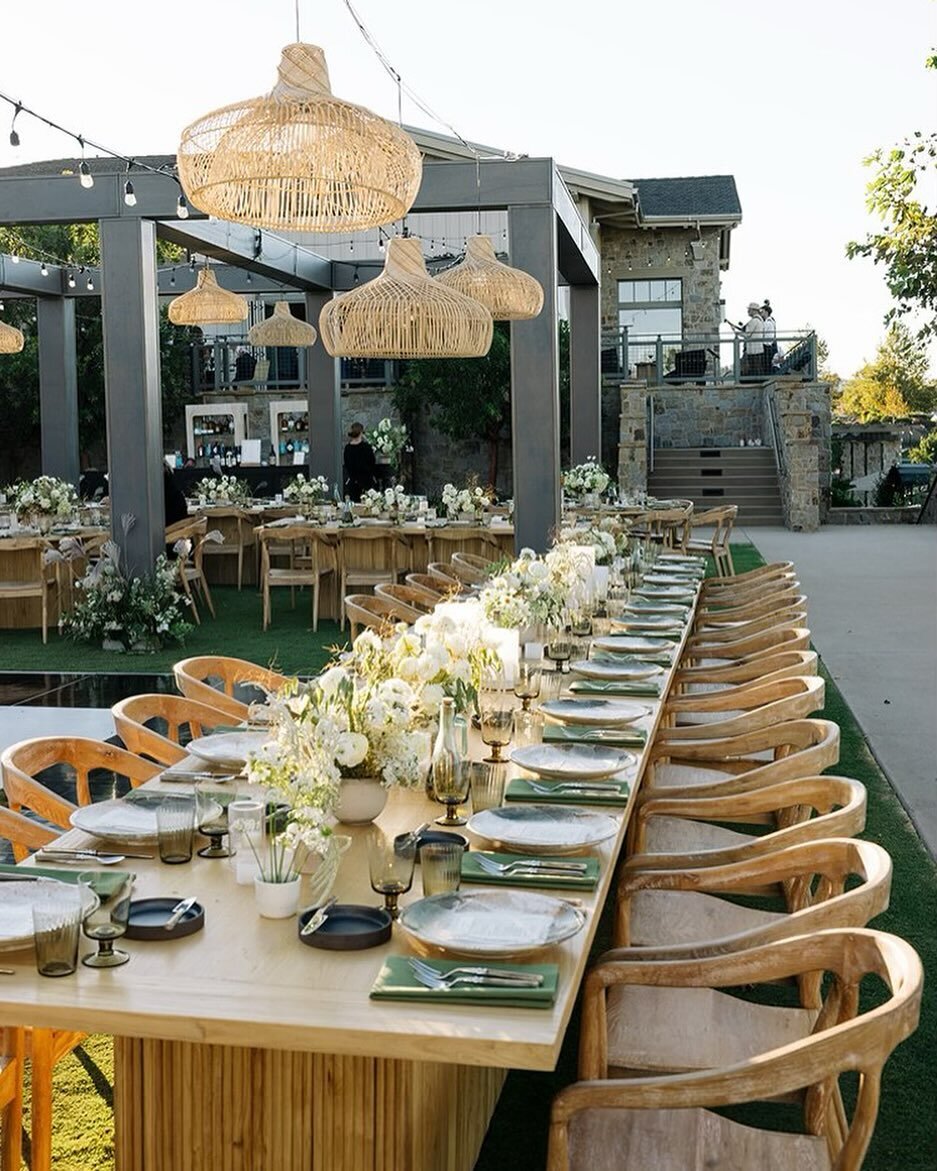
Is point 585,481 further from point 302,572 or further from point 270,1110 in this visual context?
point 270,1110

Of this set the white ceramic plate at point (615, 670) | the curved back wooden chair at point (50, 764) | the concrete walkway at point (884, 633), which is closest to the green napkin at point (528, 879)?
the curved back wooden chair at point (50, 764)

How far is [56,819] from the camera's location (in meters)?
3.57

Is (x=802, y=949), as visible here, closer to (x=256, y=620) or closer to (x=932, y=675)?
(x=932, y=675)

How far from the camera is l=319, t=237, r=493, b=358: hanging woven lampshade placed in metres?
7.83

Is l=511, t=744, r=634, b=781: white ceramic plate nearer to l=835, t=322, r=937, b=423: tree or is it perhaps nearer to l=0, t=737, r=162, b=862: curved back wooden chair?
l=0, t=737, r=162, b=862: curved back wooden chair

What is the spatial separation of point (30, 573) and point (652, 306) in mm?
17457

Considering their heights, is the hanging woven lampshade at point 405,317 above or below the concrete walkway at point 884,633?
above

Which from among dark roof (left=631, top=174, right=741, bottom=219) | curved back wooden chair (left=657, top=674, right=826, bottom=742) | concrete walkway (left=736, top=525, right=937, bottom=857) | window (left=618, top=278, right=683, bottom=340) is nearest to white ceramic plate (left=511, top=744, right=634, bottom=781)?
curved back wooden chair (left=657, top=674, right=826, bottom=742)

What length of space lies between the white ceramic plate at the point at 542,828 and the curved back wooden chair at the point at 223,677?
1.64m

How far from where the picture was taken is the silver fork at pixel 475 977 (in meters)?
2.29

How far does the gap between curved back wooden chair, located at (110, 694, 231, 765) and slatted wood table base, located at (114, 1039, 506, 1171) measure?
1.59 meters

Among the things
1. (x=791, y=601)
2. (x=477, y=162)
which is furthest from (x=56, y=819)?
(x=477, y=162)

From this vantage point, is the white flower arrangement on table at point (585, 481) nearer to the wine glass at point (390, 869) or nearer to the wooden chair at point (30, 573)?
the wooden chair at point (30, 573)

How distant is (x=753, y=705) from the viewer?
4.86 m
